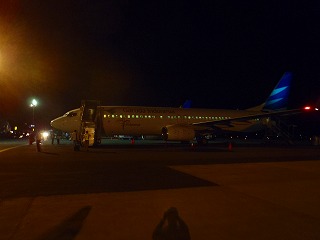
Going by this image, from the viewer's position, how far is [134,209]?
7.84 meters

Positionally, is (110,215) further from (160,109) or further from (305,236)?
(160,109)

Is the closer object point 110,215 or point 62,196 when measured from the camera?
point 110,215

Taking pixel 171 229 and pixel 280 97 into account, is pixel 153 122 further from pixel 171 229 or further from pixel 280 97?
pixel 171 229

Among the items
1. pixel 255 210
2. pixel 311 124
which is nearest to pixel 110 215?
pixel 255 210

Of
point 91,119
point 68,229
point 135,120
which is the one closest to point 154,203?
point 68,229

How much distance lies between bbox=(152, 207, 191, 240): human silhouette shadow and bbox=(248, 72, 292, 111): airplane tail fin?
39.3m

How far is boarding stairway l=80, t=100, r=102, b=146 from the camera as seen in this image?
29312 mm

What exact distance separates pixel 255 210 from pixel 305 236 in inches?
71.8

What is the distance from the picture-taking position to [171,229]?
632cm

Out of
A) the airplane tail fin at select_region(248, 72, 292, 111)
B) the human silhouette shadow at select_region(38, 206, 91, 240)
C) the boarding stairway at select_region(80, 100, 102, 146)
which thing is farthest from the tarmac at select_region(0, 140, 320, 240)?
the airplane tail fin at select_region(248, 72, 292, 111)

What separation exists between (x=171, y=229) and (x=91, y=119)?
25.7 meters

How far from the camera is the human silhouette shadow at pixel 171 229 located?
5883 millimetres

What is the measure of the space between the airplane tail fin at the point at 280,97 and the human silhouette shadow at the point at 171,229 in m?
39.3

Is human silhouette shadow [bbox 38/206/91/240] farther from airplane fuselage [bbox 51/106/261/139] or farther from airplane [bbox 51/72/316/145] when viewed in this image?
airplane fuselage [bbox 51/106/261/139]
